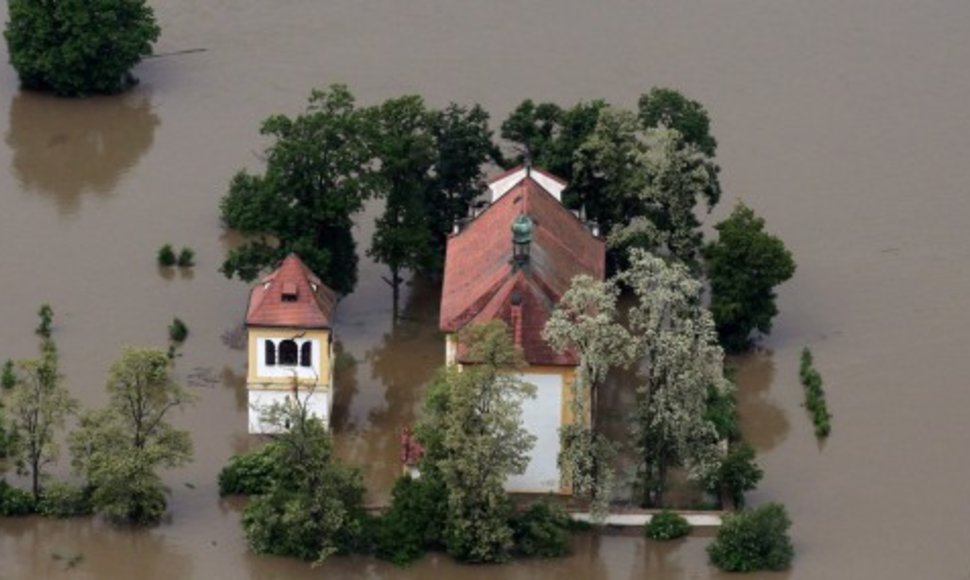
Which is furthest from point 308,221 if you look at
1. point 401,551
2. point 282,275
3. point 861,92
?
point 861,92

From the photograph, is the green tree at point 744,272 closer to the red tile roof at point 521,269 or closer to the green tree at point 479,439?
the red tile roof at point 521,269

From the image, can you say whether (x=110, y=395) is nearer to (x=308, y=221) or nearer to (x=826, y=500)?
(x=308, y=221)

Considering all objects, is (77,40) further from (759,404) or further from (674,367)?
(674,367)

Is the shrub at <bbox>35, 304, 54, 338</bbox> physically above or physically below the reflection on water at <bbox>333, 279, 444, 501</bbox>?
above

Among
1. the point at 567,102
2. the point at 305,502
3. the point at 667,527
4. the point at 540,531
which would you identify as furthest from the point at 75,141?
the point at 667,527

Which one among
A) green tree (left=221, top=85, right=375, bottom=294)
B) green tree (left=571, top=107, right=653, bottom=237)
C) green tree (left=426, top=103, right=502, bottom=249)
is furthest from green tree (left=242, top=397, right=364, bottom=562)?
green tree (left=571, top=107, right=653, bottom=237)

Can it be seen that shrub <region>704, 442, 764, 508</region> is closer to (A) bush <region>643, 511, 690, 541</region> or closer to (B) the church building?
(A) bush <region>643, 511, 690, 541</region>
